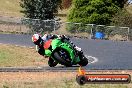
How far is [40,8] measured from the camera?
197ft

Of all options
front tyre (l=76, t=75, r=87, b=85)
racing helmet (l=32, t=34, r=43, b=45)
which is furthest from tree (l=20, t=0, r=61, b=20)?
racing helmet (l=32, t=34, r=43, b=45)

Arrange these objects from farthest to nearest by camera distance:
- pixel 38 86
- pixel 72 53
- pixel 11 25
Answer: pixel 11 25 < pixel 38 86 < pixel 72 53

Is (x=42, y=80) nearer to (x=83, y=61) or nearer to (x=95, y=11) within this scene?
(x=83, y=61)

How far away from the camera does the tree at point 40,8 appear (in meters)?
60.0

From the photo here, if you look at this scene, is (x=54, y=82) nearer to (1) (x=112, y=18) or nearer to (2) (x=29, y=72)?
(2) (x=29, y=72)

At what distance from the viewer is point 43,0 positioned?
59.1 m

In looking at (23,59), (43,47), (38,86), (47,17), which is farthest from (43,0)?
(43,47)

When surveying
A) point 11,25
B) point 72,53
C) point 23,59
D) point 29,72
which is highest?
point 72,53

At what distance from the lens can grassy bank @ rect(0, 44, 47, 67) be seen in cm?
2785

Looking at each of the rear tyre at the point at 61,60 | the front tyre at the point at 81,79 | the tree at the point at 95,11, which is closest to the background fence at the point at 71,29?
the tree at the point at 95,11

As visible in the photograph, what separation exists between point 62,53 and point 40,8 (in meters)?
53.4

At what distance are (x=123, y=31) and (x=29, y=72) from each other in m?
34.3

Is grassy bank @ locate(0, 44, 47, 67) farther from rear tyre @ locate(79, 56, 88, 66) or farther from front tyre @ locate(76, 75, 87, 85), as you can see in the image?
rear tyre @ locate(79, 56, 88, 66)

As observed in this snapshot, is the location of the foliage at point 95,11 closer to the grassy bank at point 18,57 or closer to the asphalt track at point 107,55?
the asphalt track at point 107,55
